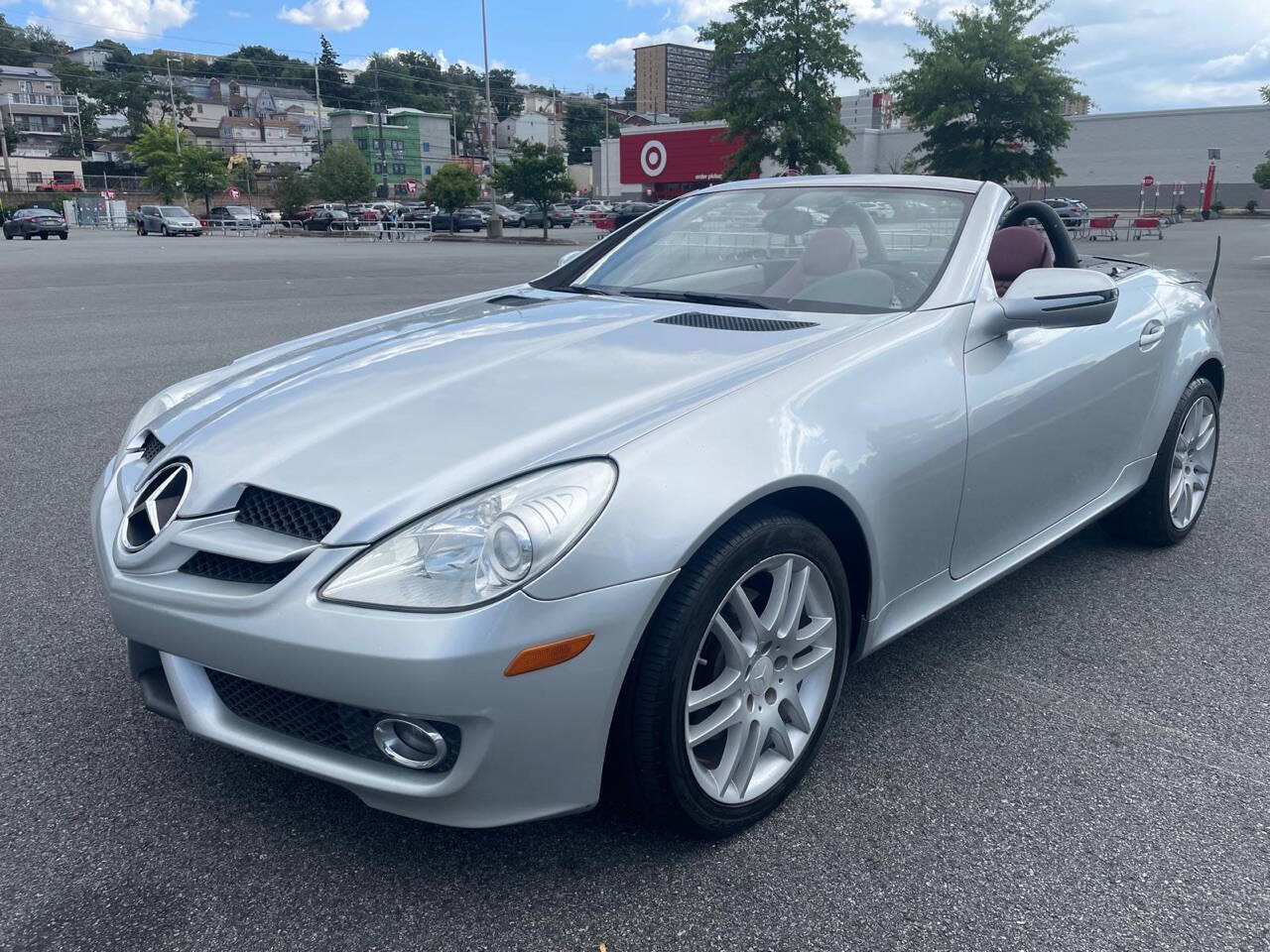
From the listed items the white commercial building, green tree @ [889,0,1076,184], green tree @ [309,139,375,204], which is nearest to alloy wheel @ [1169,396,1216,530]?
green tree @ [889,0,1076,184]

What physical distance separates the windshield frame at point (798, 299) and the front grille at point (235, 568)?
1.69m

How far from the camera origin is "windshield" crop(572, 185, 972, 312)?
3.20 meters

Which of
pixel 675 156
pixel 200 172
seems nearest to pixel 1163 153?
pixel 675 156

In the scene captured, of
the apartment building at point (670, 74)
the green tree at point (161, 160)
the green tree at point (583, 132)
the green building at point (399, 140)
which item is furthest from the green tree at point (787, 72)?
the apartment building at point (670, 74)

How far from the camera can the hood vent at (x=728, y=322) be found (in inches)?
114

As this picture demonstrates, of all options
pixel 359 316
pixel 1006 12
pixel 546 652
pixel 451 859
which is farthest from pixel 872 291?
pixel 1006 12

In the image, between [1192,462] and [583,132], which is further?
[583,132]

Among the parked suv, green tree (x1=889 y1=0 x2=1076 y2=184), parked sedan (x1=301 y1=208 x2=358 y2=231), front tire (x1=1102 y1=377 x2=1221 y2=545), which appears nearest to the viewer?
front tire (x1=1102 y1=377 x2=1221 y2=545)

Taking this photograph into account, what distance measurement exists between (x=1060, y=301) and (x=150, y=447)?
2.44 metres

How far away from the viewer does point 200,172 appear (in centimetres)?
6756

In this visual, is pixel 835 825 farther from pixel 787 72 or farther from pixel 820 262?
pixel 787 72

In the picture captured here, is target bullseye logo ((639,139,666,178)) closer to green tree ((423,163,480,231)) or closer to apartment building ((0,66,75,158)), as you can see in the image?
green tree ((423,163,480,231))

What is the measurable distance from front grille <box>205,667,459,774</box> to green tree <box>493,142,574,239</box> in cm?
4042

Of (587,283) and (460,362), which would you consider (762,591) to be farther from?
(587,283)
